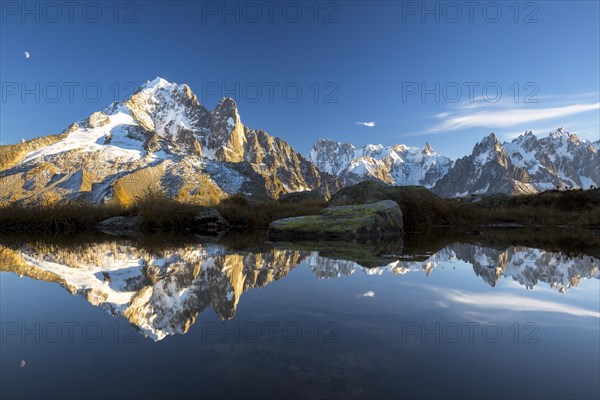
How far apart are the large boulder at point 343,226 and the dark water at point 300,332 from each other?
532 centimetres

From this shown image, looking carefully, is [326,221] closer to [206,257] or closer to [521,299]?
[206,257]

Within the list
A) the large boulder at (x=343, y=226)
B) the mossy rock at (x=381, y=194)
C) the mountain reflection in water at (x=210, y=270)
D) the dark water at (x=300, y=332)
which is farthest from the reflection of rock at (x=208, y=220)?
the dark water at (x=300, y=332)

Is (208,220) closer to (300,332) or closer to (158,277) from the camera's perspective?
(158,277)

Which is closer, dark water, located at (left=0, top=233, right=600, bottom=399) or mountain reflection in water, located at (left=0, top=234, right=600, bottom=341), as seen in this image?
dark water, located at (left=0, top=233, right=600, bottom=399)

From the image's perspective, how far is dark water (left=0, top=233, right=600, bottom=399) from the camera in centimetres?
198

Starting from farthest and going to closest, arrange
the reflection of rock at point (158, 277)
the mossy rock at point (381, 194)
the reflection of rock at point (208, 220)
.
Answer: the mossy rock at point (381, 194)
the reflection of rock at point (208, 220)
the reflection of rock at point (158, 277)

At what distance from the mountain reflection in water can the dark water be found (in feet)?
0.10

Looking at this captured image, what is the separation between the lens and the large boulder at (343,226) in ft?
35.9

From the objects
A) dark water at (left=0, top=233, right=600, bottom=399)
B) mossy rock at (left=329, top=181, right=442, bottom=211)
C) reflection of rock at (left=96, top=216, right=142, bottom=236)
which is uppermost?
mossy rock at (left=329, top=181, right=442, bottom=211)

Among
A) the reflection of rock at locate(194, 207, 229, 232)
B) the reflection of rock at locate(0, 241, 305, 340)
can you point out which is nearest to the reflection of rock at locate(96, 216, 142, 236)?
the reflection of rock at locate(194, 207, 229, 232)

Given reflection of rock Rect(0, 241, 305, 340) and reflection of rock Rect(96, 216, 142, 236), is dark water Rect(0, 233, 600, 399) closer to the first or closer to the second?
reflection of rock Rect(0, 241, 305, 340)

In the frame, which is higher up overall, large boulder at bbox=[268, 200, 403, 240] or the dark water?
large boulder at bbox=[268, 200, 403, 240]

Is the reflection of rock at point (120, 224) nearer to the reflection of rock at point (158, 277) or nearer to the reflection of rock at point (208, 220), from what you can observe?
the reflection of rock at point (208, 220)

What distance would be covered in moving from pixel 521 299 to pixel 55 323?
4.45 m
